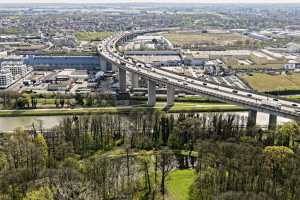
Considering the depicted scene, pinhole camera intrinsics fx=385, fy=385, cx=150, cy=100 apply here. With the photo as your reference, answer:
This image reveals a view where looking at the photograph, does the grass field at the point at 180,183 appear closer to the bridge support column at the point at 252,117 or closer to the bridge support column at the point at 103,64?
the bridge support column at the point at 252,117

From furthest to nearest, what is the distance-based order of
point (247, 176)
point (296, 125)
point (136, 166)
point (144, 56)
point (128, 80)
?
point (144, 56)
point (128, 80)
point (296, 125)
point (136, 166)
point (247, 176)

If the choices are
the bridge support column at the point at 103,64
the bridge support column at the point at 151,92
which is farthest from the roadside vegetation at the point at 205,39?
the bridge support column at the point at 151,92

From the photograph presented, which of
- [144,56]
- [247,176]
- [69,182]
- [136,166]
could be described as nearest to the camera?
[69,182]

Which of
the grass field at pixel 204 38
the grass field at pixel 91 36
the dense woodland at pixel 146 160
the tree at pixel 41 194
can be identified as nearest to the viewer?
the tree at pixel 41 194

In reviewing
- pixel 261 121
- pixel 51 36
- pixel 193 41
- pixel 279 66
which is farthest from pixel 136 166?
pixel 51 36

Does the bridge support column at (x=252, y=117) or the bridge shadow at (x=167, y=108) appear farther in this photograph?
the bridge shadow at (x=167, y=108)

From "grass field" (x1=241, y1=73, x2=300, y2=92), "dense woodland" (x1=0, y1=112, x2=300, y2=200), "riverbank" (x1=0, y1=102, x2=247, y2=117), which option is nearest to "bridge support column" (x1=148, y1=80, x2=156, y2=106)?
"riverbank" (x1=0, y1=102, x2=247, y2=117)

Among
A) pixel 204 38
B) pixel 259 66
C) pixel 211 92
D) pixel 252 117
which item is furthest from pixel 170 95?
pixel 204 38

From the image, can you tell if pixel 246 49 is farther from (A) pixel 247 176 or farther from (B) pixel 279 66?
(A) pixel 247 176
